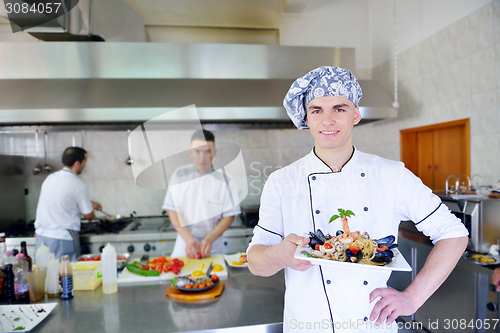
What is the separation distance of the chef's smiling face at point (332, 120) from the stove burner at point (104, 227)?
2.44m

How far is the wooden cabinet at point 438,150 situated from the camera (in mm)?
2587

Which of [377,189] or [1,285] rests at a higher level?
[377,189]

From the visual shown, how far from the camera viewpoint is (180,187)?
8.57 feet

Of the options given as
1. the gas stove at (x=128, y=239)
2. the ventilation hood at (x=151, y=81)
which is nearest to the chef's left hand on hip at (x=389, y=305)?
the ventilation hood at (x=151, y=81)

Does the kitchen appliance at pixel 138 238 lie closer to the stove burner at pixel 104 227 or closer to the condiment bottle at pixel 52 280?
the stove burner at pixel 104 227

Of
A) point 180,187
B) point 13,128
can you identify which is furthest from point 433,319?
point 13,128

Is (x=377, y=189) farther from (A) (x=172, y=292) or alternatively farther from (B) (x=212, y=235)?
(B) (x=212, y=235)

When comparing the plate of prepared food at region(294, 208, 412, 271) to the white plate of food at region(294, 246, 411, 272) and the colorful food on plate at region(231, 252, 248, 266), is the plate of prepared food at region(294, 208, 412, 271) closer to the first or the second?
the white plate of food at region(294, 246, 411, 272)

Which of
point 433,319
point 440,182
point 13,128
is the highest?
point 13,128

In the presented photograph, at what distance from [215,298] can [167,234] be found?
1.60m

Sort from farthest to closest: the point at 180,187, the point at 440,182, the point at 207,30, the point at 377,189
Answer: the point at 207,30 < the point at 440,182 < the point at 180,187 < the point at 377,189

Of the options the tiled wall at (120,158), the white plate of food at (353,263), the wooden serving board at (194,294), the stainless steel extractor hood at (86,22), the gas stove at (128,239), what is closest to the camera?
the white plate of food at (353,263)

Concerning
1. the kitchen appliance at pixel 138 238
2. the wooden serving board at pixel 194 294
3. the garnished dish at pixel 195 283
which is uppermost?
the garnished dish at pixel 195 283

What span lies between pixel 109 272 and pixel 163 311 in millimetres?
353
